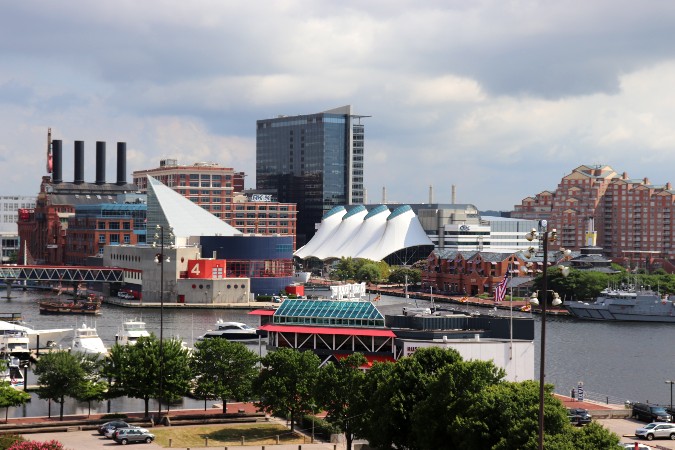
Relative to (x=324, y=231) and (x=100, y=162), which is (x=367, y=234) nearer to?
(x=324, y=231)

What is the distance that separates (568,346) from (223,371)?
1183 inches

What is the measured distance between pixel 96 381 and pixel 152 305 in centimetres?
4629

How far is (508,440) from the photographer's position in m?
24.3

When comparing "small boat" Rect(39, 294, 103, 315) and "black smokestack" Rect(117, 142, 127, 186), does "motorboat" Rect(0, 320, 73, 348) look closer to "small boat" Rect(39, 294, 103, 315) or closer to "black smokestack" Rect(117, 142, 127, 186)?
"small boat" Rect(39, 294, 103, 315)

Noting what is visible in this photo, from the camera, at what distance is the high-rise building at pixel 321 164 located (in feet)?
499

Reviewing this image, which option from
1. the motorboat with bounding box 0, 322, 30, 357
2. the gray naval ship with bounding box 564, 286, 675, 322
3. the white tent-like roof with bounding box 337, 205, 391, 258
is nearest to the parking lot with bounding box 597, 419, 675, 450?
the motorboat with bounding box 0, 322, 30, 357

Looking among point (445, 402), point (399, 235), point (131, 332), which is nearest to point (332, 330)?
point (445, 402)

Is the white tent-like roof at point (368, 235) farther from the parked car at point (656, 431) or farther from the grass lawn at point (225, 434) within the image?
the parked car at point (656, 431)

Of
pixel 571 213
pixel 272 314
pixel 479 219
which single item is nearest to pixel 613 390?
pixel 272 314

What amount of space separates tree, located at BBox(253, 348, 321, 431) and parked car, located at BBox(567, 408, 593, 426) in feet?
25.2

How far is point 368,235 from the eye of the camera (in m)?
124

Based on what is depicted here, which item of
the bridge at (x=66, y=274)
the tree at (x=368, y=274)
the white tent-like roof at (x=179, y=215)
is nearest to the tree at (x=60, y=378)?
the bridge at (x=66, y=274)

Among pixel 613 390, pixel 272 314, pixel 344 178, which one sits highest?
pixel 344 178

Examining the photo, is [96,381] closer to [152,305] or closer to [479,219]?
[152,305]
